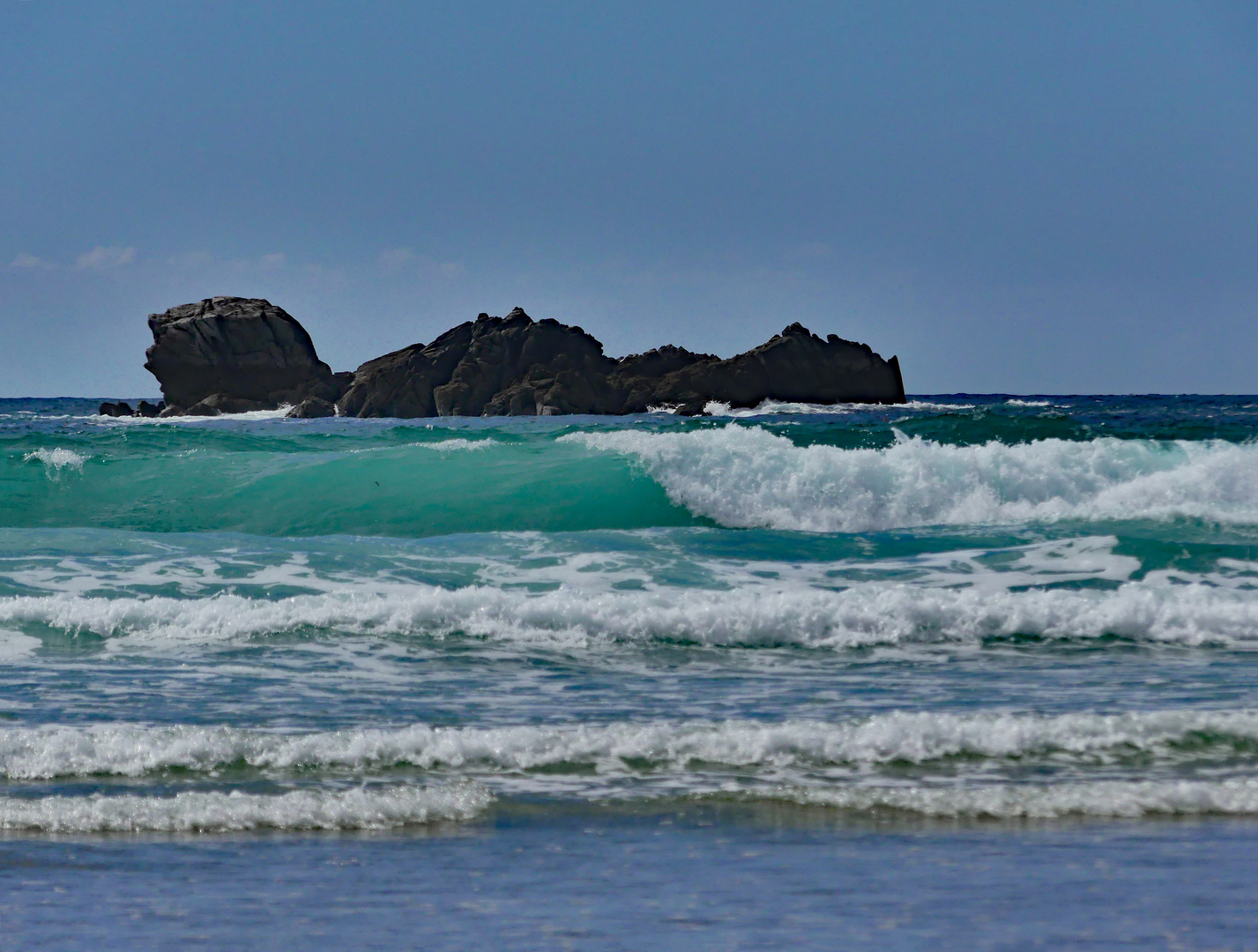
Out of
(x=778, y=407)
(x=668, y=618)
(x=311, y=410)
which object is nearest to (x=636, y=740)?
(x=668, y=618)

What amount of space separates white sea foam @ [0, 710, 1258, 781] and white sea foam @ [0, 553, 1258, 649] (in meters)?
2.59

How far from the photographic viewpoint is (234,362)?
7819 cm

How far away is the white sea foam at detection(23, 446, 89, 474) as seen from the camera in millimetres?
19484

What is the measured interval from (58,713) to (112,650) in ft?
5.55

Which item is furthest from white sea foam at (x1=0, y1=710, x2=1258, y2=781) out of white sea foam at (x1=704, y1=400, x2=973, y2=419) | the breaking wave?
white sea foam at (x1=704, y1=400, x2=973, y2=419)

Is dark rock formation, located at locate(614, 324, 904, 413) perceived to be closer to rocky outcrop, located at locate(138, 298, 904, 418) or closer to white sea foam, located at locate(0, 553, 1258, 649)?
rocky outcrop, located at locate(138, 298, 904, 418)

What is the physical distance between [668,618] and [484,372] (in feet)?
205

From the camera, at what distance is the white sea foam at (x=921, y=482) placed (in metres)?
16.0

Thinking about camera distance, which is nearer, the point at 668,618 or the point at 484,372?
the point at 668,618

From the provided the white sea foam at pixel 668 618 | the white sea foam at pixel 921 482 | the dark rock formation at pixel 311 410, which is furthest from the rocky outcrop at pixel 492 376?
the white sea foam at pixel 668 618

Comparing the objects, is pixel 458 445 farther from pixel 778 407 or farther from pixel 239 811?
pixel 778 407

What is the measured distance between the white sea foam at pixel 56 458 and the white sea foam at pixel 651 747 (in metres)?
15.8

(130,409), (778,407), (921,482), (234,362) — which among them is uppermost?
(234,362)

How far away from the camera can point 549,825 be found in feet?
13.7
